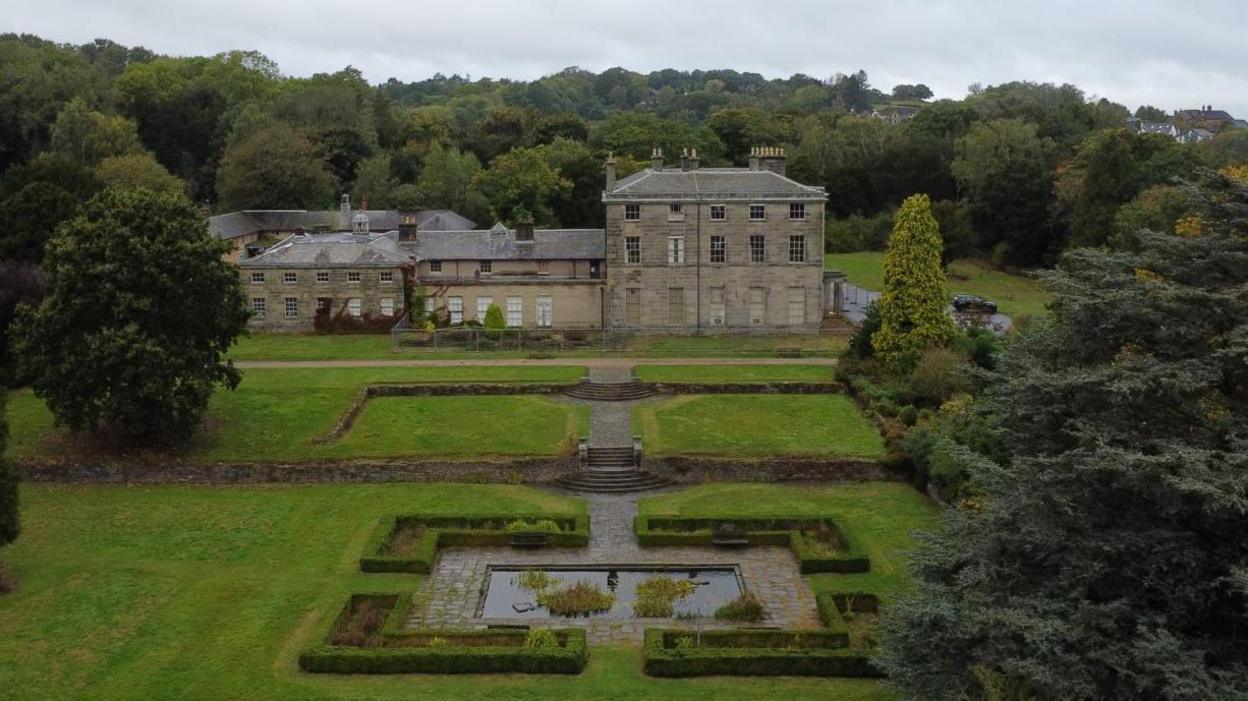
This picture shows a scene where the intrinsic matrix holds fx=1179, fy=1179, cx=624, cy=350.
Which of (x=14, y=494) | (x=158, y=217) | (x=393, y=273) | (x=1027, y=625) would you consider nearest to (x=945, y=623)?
(x=1027, y=625)

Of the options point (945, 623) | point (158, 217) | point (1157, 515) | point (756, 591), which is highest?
point (158, 217)

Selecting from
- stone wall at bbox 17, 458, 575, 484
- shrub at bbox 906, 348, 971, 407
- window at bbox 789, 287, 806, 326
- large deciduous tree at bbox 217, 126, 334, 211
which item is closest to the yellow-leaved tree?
shrub at bbox 906, 348, 971, 407

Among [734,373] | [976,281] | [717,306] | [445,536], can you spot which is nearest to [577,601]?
[445,536]

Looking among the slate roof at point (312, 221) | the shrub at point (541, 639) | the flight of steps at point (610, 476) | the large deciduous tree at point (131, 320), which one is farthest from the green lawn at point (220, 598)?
the slate roof at point (312, 221)

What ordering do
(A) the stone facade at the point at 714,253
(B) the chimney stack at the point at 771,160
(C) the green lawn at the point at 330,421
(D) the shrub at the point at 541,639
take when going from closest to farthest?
1. (D) the shrub at the point at 541,639
2. (C) the green lawn at the point at 330,421
3. (A) the stone facade at the point at 714,253
4. (B) the chimney stack at the point at 771,160

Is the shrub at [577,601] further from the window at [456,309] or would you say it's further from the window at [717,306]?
the window at [456,309]

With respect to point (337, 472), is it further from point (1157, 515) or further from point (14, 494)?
point (1157, 515)

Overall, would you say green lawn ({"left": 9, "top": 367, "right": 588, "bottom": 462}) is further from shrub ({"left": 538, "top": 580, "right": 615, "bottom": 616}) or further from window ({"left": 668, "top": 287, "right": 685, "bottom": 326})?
shrub ({"left": 538, "top": 580, "right": 615, "bottom": 616})
